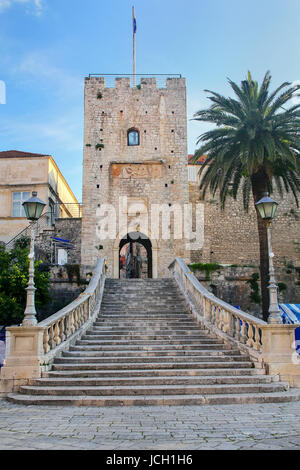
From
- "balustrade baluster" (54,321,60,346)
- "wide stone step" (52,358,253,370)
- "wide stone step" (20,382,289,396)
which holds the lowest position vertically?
"wide stone step" (20,382,289,396)

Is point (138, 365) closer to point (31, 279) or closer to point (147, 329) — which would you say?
point (31, 279)

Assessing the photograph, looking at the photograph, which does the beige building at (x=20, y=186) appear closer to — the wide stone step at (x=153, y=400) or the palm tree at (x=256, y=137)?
the palm tree at (x=256, y=137)

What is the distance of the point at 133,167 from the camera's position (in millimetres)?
22797

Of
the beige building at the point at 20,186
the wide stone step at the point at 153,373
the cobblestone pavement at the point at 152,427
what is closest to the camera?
the cobblestone pavement at the point at 152,427

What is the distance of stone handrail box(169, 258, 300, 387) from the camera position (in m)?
8.32

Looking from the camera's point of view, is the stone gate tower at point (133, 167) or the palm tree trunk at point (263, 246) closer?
the palm tree trunk at point (263, 246)

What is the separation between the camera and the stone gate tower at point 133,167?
2225cm

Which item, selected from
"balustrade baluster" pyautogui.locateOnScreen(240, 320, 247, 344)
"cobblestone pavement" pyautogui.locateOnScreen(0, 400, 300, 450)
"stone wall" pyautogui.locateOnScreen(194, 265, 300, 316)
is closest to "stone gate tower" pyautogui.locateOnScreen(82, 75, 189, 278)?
"stone wall" pyautogui.locateOnScreen(194, 265, 300, 316)

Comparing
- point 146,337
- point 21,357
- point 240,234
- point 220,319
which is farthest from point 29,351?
point 240,234

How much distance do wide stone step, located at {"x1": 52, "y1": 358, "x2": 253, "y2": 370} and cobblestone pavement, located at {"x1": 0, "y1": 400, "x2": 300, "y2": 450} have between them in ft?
5.43

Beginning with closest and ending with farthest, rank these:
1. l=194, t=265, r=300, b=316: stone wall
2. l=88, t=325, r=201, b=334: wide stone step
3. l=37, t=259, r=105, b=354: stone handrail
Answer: l=37, t=259, r=105, b=354: stone handrail
l=88, t=325, r=201, b=334: wide stone step
l=194, t=265, r=300, b=316: stone wall

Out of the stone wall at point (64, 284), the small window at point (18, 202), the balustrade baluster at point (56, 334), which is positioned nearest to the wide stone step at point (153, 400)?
the balustrade baluster at point (56, 334)
